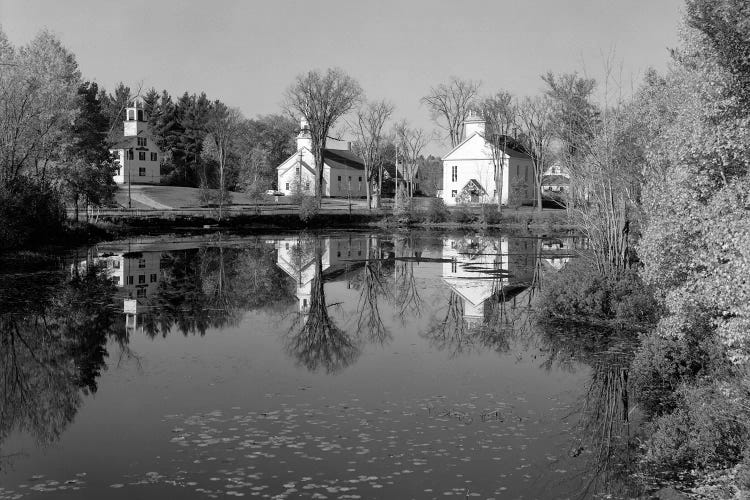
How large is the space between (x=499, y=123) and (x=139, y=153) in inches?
1832

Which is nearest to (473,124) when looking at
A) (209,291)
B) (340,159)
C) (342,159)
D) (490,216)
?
(490,216)

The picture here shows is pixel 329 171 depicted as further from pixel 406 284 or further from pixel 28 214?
pixel 406 284

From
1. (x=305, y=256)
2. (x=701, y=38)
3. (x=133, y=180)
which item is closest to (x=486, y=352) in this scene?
(x=701, y=38)

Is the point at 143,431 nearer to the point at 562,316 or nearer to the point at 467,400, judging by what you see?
the point at 467,400

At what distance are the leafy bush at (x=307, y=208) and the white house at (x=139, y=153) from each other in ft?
112

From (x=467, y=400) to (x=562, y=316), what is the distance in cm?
873

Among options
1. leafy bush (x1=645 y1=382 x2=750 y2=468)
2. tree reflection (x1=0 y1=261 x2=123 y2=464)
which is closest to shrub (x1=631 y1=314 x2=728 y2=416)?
leafy bush (x1=645 y1=382 x2=750 y2=468)

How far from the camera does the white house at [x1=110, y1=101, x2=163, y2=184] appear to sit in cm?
9556

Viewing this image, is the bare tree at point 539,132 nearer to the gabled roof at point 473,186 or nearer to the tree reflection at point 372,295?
the gabled roof at point 473,186

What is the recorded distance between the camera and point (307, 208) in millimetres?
69750

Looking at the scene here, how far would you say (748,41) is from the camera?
39.3 ft

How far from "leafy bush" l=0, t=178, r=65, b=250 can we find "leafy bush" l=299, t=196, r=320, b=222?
2697 cm

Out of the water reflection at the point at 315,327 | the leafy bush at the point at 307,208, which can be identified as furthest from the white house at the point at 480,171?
the water reflection at the point at 315,327

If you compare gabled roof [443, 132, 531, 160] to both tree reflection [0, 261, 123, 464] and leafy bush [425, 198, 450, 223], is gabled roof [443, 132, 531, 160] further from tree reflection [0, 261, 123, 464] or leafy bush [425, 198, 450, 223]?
tree reflection [0, 261, 123, 464]
